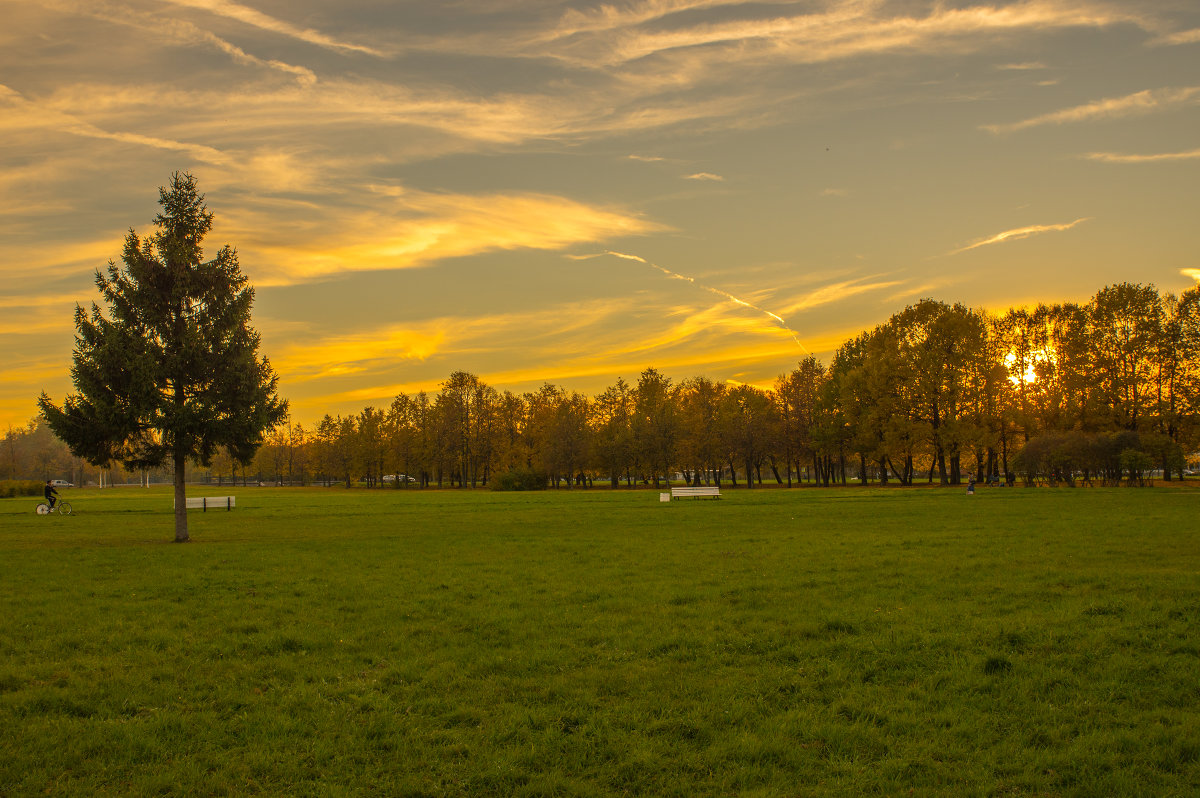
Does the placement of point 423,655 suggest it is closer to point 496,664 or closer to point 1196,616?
point 496,664

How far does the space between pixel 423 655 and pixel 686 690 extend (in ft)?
14.2

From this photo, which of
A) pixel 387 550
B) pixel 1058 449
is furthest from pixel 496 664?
pixel 1058 449

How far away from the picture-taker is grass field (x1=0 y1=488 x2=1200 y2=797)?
753cm

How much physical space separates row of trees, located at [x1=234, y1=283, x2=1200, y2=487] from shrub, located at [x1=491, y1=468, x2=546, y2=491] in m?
1.47

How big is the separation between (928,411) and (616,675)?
71.1 metres

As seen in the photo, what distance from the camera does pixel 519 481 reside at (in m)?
93.9

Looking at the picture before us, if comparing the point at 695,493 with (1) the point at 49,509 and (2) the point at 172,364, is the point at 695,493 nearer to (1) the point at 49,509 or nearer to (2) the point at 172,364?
(2) the point at 172,364

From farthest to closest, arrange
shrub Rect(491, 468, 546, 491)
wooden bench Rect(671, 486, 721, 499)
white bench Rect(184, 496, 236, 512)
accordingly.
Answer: shrub Rect(491, 468, 546, 491) → wooden bench Rect(671, 486, 721, 499) → white bench Rect(184, 496, 236, 512)

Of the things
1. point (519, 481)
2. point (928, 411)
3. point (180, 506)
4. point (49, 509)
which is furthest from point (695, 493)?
point (49, 509)

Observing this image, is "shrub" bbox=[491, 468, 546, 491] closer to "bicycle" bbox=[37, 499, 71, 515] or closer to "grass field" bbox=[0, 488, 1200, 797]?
"bicycle" bbox=[37, 499, 71, 515]

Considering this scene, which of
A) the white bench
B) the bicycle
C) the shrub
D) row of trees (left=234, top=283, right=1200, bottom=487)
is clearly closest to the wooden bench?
row of trees (left=234, top=283, right=1200, bottom=487)

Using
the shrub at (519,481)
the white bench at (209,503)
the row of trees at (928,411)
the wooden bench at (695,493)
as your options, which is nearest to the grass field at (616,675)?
the white bench at (209,503)

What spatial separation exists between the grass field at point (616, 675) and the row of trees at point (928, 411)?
173 ft

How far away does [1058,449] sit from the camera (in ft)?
196
